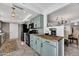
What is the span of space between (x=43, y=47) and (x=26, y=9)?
785 mm

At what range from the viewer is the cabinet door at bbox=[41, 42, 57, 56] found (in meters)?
1.56

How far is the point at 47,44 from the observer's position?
1.60 meters

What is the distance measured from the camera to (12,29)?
166 cm

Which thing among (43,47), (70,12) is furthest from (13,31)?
(70,12)

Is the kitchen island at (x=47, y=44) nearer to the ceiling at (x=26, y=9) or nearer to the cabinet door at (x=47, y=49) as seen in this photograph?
the cabinet door at (x=47, y=49)

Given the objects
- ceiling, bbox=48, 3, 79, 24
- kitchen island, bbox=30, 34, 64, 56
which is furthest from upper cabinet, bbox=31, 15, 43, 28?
ceiling, bbox=48, 3, 79, 24

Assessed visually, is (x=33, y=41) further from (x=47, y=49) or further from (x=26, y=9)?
(x=26, y=9)

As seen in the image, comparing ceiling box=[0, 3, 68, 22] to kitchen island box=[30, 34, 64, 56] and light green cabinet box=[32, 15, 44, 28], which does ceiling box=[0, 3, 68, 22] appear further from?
kitchen island box=[30, 34, 64, 56]

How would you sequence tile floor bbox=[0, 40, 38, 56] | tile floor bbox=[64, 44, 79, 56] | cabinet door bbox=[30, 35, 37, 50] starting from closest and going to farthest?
tile floor bbox=[64, 44, 79, 56], tile floor bbox=[0, 40, 38, 56], cabinet door bbox=[30, 35, 37, 50]

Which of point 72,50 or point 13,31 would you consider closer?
point 72,50

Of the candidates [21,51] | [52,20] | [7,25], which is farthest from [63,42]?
[7,25]

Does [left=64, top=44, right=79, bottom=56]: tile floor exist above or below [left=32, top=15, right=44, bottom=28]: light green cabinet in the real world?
below

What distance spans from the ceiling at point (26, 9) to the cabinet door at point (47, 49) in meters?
0.59

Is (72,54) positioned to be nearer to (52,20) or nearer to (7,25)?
(52,20)
